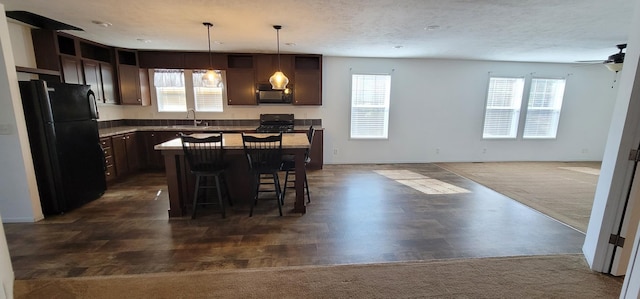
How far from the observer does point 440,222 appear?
3.04 meters

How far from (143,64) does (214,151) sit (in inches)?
137

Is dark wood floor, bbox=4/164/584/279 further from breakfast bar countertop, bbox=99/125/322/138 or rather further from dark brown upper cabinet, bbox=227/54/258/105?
dark brown upper cabinet, bbox=227/54/258/105

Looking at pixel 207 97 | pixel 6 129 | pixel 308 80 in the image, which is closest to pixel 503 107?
pixel 308 80

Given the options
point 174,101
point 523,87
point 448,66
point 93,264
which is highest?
point 448,66

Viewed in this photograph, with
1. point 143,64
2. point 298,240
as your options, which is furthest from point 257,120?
point 298,240

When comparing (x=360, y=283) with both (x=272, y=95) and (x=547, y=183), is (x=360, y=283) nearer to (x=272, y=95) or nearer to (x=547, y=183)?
(x=272, y=95)

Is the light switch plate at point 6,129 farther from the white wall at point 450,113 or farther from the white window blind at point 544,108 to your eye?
the white window blind at point 544,108

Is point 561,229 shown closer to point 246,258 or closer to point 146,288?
point 246,258

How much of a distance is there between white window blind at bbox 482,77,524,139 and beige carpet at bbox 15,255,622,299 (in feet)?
15.5

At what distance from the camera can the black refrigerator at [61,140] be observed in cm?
296


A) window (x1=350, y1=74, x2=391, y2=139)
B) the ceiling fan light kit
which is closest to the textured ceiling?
the ceiling fan light kit

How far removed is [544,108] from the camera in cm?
631

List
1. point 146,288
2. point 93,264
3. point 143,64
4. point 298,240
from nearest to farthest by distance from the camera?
point 146,288
point 93,264
point 298,240
point 143,64

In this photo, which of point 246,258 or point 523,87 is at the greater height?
point 523,87
